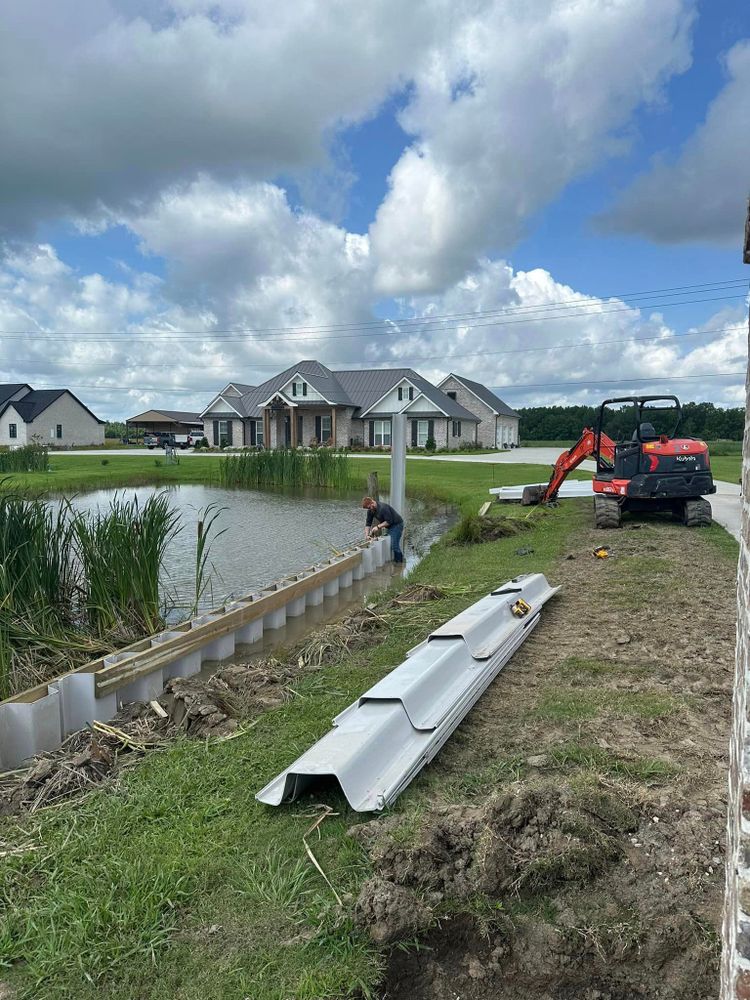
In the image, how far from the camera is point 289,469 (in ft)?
81.1

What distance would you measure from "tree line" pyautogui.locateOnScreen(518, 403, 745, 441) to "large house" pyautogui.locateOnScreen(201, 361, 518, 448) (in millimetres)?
8026

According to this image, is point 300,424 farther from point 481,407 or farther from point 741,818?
point 741,818

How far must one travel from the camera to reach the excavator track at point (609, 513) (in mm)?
12180

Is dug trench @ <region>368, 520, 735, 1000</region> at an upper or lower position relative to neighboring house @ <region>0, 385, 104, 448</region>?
lower

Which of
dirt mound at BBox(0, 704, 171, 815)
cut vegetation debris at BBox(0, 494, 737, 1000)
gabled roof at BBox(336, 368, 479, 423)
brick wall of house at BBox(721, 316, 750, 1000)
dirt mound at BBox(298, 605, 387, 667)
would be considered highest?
gabled roof at BBox(336, 368, 479, 423)

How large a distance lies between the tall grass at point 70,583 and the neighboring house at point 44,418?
45.8m

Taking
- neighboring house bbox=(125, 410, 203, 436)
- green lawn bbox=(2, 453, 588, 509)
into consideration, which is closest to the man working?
green lawn bbox=(2, 453, 588, 509)

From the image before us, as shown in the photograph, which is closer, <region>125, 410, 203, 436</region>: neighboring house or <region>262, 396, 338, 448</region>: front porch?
<region>262, 396, 338, 448</region>: front porch

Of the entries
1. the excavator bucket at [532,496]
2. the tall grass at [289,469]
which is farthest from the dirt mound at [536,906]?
the tall grass at [289,469]

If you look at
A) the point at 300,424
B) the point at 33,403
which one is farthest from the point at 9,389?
the point at 300,424

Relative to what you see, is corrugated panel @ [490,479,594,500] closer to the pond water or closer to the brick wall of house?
the pond water

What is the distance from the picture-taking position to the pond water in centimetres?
1059

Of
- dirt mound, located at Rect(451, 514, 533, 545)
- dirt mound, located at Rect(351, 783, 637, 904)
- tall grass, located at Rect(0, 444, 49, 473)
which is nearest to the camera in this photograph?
dirt mound, located at Rect(351, 783, 637, 904)

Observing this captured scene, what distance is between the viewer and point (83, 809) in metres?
3.75
